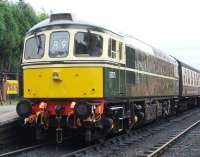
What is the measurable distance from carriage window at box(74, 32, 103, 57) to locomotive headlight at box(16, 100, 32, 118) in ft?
6.20

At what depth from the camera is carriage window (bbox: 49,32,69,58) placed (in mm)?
14094

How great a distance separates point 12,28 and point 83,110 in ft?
129

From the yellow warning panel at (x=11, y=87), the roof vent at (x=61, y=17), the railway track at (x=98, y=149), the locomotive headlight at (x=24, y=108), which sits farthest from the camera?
the yellow warning panel at (x=11, y=87)

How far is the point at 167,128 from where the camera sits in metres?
21.4

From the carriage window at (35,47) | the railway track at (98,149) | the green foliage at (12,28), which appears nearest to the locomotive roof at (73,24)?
the carriage window at (35,47)

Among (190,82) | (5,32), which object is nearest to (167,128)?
(190,82)

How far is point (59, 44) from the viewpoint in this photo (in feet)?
46.7

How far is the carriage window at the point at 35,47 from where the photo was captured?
1453 cm

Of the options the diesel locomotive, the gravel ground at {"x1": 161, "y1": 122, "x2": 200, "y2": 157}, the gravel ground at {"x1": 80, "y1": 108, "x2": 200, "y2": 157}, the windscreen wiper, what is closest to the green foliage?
the gravel ground at {"x1": 80, "y1": 108, "x2": 200, "y2": 157}

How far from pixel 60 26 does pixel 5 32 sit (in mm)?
36650

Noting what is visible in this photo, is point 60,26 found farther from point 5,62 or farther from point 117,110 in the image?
point 5,62

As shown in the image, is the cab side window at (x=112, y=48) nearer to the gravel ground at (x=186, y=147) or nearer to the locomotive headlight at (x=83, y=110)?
the locomotive headlight at (x=83, y=110)

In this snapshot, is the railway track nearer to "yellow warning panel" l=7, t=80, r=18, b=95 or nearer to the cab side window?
the cab side window

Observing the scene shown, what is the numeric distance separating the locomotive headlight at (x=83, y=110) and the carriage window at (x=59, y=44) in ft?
4.91
